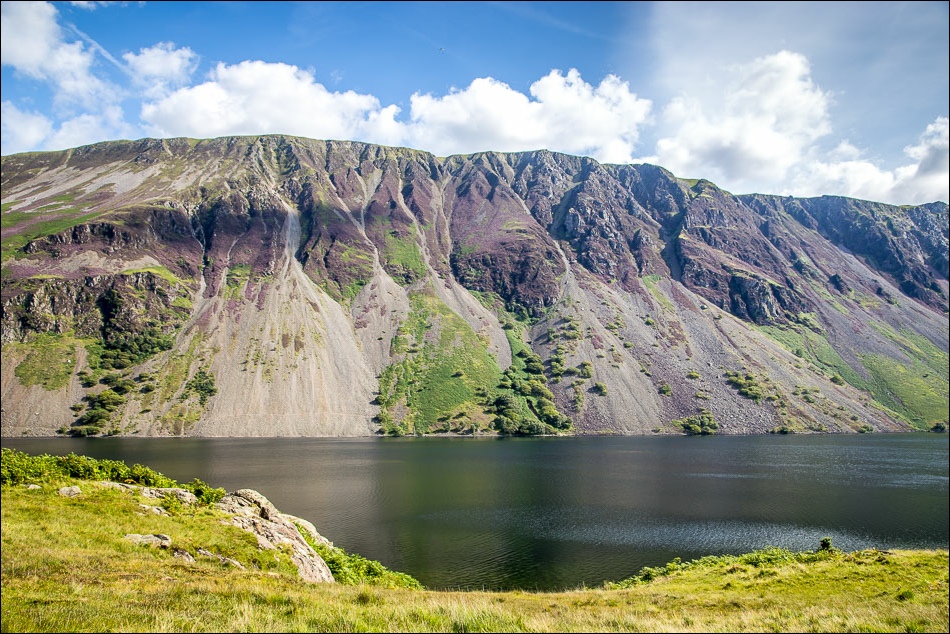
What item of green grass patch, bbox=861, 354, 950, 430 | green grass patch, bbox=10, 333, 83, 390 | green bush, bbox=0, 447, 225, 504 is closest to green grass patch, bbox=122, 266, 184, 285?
green grass patch, bbox=10, 333, 83, 390

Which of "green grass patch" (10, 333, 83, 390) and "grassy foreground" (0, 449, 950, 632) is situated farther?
"green grass patch" (10, 333, 83, 390)

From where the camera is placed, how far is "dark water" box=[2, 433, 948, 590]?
42.9 metres

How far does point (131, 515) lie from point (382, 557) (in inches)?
909

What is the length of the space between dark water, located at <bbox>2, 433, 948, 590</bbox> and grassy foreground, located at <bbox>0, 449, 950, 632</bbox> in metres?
12.3

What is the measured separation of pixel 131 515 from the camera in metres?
23.4

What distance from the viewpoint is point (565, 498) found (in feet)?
211

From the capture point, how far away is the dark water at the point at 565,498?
42938 mm

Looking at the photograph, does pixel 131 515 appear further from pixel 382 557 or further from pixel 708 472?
pixel 708 472

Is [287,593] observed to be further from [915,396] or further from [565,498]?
[915,396]

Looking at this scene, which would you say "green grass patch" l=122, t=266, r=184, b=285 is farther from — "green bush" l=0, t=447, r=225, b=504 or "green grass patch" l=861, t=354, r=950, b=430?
"green grass patch" l=861, t=354, r=950, b=430

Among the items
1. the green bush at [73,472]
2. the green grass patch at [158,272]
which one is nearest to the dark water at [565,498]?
the green bush at [73,472]

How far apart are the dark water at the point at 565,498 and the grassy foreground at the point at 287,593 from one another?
12265 millimetres

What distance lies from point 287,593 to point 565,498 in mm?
56464

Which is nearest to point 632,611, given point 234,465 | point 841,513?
point 841,513
